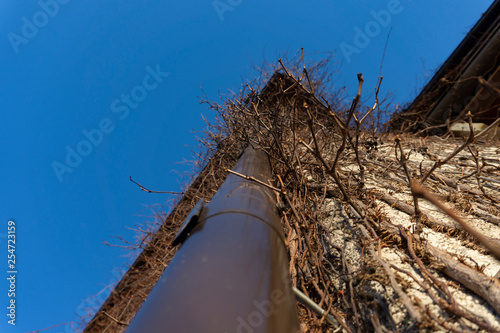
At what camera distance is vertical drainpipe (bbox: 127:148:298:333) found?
2.85ft

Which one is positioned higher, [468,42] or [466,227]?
[468,42]

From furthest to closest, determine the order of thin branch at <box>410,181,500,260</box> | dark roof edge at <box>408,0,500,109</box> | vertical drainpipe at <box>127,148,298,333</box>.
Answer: dark roof edge at <box>408,0,500,109</box>, vertical drainpipe at <box>127,148,298,333</box>, thin branch at <box>410,181,500,260</box>

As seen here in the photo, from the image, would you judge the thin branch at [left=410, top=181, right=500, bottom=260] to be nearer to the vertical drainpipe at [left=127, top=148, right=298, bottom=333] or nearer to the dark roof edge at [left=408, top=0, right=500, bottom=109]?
the vertical drainpipe at [left=127, top=148, right=298, bottom=333]

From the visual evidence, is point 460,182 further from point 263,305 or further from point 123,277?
point 123,277

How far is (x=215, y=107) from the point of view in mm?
→ 5293

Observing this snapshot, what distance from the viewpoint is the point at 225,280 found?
1.00 m

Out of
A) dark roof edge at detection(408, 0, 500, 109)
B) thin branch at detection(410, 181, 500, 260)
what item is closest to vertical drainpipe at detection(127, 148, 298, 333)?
thin branch at detection(410, 181, 500, 260)

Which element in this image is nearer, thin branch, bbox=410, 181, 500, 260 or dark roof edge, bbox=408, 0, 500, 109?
thin branch, bbox=410, 181, 500, 260

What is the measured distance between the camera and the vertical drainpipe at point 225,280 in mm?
867

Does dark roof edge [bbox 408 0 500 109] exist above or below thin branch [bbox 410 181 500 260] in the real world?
above

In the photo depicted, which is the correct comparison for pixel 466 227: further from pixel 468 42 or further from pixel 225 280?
pixel 468 42

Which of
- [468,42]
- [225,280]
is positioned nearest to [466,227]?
[225,280]

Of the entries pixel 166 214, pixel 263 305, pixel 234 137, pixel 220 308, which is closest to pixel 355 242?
pixel 263 305

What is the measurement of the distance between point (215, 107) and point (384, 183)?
327 centimetres
